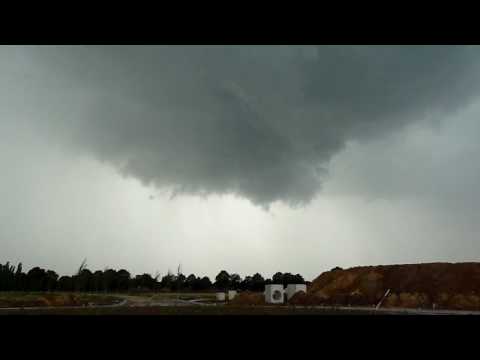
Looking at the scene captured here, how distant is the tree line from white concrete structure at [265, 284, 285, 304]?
28.9 m

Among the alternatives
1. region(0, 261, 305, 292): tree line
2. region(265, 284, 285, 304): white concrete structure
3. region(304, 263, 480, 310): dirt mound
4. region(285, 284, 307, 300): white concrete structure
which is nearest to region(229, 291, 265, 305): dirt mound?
region(265, 284, 285, 304): white concrete structure

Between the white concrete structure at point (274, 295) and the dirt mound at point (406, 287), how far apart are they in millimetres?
1425

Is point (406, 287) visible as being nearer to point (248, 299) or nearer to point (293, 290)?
point (293, 290)

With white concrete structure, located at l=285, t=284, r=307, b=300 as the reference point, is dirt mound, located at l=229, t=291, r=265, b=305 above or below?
below

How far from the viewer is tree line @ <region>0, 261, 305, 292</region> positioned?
7300 cm

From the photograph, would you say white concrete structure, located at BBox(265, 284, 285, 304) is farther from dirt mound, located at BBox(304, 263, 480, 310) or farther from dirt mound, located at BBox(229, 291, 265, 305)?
dirt mound, located at BBox(304, 263, 480, 310)

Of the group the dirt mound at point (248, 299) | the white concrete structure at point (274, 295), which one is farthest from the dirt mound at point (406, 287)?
the dirt mound at point (248, 299)

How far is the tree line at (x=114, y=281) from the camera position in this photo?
240ft

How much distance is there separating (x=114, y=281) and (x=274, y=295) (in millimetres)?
47156

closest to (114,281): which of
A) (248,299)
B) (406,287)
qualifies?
(248,299)
